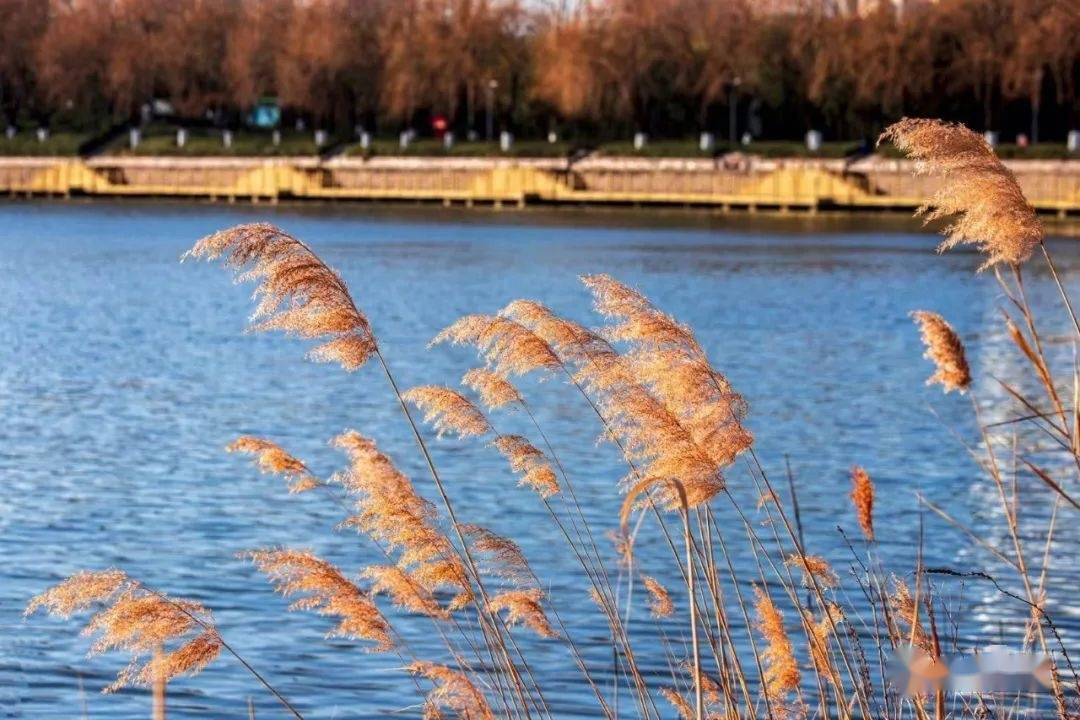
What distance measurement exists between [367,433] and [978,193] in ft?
45.8

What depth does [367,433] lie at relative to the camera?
18.3 m

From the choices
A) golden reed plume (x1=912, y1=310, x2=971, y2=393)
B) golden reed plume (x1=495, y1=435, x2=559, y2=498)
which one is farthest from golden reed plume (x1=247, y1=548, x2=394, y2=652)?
golden reed plume (x1=912, y1=310, x2=971, y2=393)

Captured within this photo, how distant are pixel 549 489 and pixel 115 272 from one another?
37611 millimetres

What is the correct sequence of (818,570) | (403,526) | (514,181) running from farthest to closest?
1. (514,181)
2. (818,570)
3. (403,526)

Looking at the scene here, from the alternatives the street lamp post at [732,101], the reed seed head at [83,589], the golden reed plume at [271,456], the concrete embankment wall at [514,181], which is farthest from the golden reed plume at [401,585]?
the street lamp post at [732,101]

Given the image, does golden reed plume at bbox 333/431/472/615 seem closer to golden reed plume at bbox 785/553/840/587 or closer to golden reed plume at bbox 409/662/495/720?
golden reed plume at bbox 409/662/495/720

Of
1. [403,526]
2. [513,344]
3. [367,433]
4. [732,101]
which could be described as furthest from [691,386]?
[732,101]

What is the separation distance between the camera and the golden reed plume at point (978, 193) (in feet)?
15.0

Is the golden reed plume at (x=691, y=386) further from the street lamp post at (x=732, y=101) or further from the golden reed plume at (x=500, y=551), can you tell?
the street lamp post at (x=732, y=101)

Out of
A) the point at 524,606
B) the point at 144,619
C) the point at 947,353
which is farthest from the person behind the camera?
the point at 524,606

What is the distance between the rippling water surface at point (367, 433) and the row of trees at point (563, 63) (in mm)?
25861

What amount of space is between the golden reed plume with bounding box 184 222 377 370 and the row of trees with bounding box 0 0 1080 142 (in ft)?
208

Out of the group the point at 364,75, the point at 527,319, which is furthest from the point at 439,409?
the point at 364,75

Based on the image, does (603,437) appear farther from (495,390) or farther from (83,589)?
(83,589)
